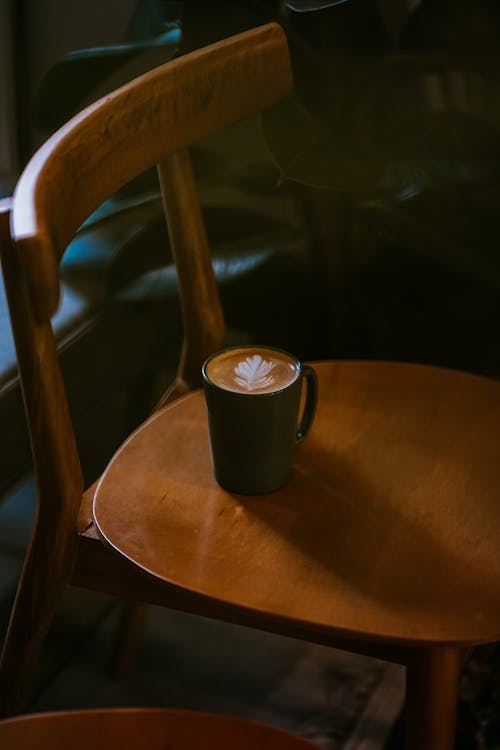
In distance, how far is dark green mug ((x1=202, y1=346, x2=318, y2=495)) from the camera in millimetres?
801

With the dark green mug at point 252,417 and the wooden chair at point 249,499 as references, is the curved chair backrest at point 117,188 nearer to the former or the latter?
the wooden chair at point 249,499

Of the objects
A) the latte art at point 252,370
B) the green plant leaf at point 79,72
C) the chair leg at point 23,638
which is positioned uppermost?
the green plant leaf at point 79,72

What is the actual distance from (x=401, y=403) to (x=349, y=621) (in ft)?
1.05

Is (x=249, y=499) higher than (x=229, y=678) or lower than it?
higher

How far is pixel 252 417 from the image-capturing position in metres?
0.80

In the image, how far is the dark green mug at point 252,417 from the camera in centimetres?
80

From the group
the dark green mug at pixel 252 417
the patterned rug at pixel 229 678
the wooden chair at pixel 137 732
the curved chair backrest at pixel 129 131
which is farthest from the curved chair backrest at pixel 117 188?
the patterned rug at pixel 229 678

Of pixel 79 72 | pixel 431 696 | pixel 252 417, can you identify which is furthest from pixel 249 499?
pixel 79 72

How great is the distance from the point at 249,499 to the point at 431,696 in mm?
215

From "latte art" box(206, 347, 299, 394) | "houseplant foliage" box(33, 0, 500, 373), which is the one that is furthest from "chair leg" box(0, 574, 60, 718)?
"houseplant foliage" box(33, 0, 500, 373)

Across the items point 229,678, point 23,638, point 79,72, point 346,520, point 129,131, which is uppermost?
point 129,131

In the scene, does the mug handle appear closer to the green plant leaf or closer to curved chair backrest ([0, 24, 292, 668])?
curved chair backrest ([0, 24, 292, 668])

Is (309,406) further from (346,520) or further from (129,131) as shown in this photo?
(129,131)

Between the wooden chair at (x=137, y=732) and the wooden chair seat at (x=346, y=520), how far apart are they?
119 mm
